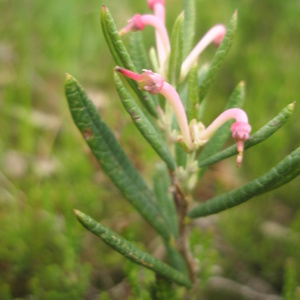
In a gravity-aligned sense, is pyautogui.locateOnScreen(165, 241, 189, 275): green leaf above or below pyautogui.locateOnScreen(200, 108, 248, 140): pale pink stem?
below

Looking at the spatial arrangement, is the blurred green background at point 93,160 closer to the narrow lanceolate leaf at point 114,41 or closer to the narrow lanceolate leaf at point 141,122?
the narrow lanceolate leaf at point 141,122

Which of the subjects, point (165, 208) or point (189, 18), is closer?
point (189, 18)

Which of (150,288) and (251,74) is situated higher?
(251,74)

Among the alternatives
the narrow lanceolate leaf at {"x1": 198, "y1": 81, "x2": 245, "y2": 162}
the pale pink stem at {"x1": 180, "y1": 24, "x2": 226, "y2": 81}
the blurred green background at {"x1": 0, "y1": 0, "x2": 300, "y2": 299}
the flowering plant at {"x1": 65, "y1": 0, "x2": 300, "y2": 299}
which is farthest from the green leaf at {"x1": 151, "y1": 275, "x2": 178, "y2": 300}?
the pale pink stem at {"x1": 180, "y1": 24, "x2": 226, "y2": 81}

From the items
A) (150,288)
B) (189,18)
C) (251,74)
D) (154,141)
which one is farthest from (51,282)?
(251,74)

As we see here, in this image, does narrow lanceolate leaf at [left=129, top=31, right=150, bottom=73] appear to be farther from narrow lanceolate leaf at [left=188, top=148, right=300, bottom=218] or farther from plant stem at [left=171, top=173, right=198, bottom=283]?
narrow lanceolate leaf at [left=188, top=148, right=300, bottom=218]

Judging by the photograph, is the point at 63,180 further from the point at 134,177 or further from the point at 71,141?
the point at 134,177
